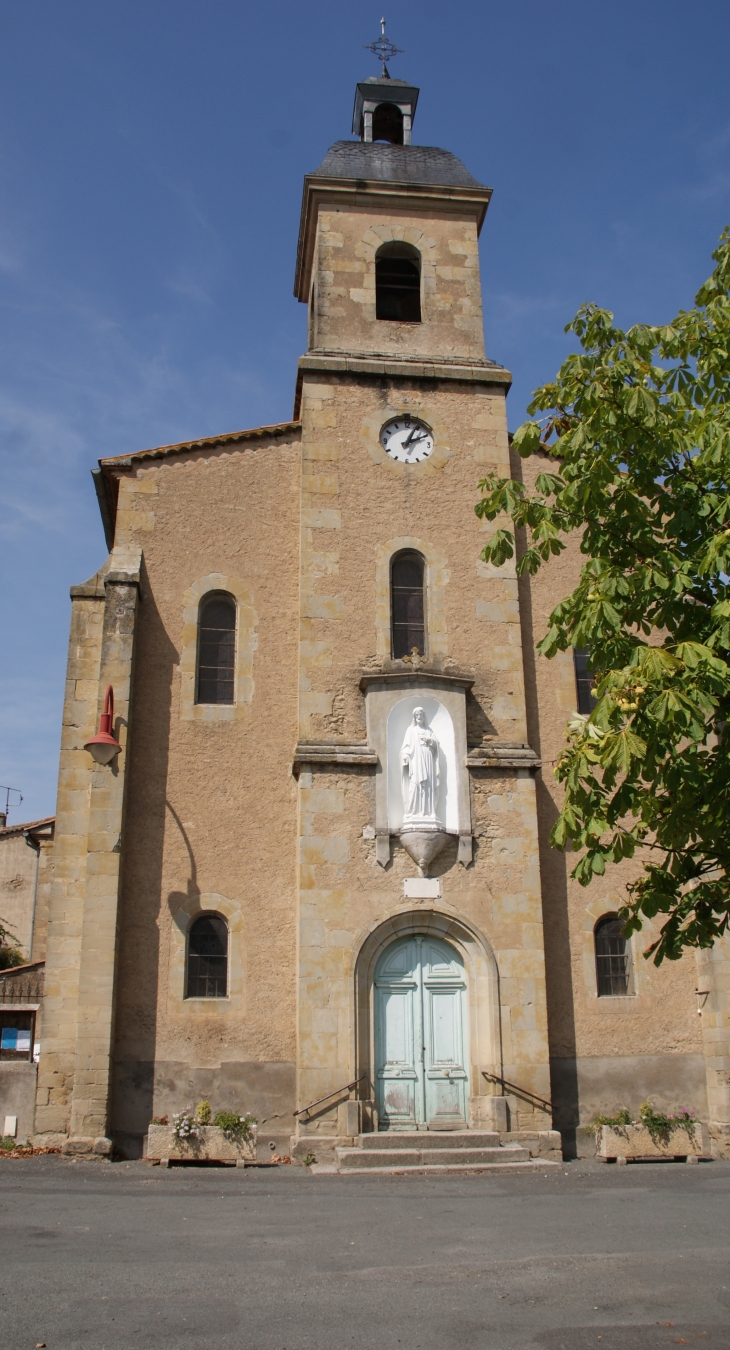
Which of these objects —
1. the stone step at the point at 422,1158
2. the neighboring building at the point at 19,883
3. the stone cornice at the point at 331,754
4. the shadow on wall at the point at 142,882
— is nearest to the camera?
the stone step at the point at 422,1158

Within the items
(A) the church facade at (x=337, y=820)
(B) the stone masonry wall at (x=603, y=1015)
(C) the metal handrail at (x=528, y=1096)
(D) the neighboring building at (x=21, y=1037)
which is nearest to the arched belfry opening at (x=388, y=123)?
(A) the church facade at (x=337, y=820)

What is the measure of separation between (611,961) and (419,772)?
3.57 metres

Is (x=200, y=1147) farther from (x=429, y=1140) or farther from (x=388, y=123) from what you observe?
(x=388, y=123)

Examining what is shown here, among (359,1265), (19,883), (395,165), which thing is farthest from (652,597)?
(19,883)

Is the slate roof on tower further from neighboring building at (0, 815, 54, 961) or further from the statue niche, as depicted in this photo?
neighboring building at (0, 815, 54, 961)

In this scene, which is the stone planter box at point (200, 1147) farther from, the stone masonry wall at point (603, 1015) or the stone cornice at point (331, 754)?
the stone cornice at point (331, 754)

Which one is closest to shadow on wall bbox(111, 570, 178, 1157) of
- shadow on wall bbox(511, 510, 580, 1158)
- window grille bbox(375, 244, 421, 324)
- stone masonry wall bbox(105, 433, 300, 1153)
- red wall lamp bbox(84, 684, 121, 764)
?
stone masonry wall bbox(105, 433, 300, 1153)

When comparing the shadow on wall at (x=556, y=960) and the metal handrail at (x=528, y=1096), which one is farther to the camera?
the shadow on wall at (x=556, y=960)

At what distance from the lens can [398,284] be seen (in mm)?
17172

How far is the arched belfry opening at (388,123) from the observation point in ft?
63.6

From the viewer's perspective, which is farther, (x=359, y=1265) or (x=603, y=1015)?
(x=603, y=1015)

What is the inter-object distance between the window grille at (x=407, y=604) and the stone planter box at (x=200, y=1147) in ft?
20.4

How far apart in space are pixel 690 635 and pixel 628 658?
0.43 m

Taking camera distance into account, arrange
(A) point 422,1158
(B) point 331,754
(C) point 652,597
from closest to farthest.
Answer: (C) point 652,597 → (A) point 422,1158 → (B) point 331,754
